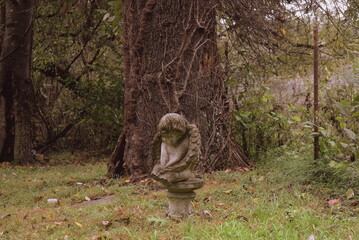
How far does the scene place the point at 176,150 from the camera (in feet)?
13.5

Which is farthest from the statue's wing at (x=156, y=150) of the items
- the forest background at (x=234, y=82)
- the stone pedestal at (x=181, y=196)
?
the forest background at (x=234, y=82)

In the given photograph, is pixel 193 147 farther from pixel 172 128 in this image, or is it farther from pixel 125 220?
pixel 125 220

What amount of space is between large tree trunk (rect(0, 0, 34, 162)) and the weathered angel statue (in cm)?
729

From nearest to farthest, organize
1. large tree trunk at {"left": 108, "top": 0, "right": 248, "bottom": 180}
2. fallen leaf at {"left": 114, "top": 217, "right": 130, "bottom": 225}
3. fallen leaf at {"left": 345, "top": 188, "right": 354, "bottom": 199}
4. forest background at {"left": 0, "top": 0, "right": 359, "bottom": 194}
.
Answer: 1. fallen leaf at {"left": 114, "top": 217, "right": 130, "bottom": 225}
2. fallen leaf at {"left": 345, "top": 188, "right": 354, "bottom": 199}
3. forest background at {"left": 0, "top": 0, "right": 359, "bottom": 194}
4. large tree trunk at {"left": 108, "top": 0, "right": 248, "bottom": 180}

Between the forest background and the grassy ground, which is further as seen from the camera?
the forest background

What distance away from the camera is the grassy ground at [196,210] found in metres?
3.30

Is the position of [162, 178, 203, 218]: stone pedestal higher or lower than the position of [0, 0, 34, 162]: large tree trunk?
lower

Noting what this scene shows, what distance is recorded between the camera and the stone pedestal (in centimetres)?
395

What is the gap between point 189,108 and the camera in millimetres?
6777

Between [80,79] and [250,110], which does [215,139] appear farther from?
[80,79]

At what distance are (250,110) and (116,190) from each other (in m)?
3.84

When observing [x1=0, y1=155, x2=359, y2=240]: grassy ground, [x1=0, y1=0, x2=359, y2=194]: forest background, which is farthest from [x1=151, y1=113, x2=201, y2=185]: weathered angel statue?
[x1=0, y1=0, x2=359, y2=194]: forest background

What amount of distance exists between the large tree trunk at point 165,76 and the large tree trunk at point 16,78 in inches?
185

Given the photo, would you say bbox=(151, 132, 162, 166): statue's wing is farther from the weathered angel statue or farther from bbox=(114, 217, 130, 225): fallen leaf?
bbox=(114, 217, 130, 225): fallen leaf
